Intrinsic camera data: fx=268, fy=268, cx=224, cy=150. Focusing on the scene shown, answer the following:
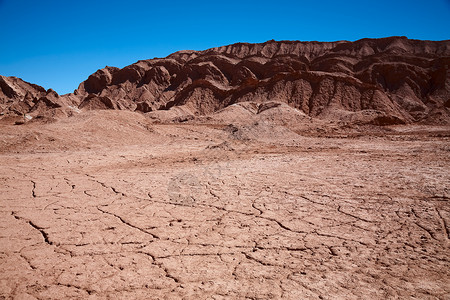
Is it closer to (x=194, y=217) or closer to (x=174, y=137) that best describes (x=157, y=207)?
(x=194, y=217)

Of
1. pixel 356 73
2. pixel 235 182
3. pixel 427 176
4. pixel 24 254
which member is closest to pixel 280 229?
pixel 235 182

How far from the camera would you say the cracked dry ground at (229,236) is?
190 centimetres

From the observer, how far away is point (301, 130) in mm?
15617

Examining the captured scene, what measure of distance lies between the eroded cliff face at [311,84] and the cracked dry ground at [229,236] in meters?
16.9

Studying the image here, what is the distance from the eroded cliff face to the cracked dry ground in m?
16.9

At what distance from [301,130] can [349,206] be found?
12.8m

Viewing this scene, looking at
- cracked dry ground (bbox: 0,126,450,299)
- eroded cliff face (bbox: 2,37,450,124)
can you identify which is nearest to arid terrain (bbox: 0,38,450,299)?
cracked dry ground (bbox: 0,126,450,299)

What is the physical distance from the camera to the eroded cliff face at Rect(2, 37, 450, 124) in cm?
2533

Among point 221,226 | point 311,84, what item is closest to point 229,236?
point 221,226

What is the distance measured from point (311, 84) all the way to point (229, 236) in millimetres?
27420

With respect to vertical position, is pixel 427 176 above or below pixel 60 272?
above

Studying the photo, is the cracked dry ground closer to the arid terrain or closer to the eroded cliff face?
the arid terrain

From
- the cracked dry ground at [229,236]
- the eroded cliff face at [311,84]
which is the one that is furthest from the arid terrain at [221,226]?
the eroded cliff face at [311,84]

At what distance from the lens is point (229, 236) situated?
2627 mm
